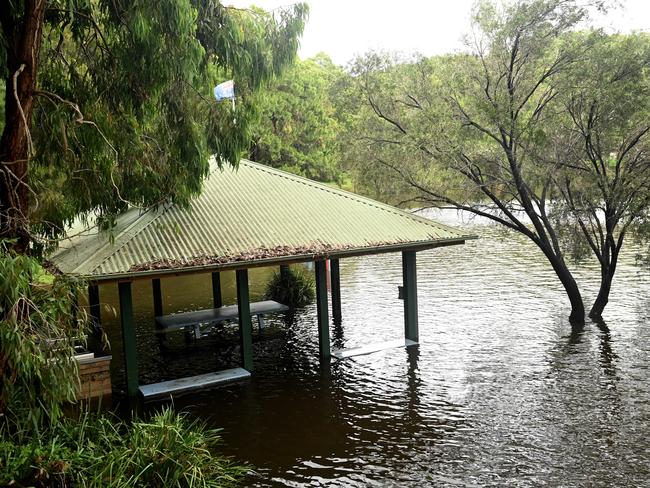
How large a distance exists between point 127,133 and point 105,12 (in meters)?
1.89

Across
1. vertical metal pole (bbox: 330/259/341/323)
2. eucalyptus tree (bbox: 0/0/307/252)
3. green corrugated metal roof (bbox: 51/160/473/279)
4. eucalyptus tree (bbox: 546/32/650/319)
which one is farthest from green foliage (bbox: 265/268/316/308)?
eucalyptus tree (bbox: 546/32/650/319)

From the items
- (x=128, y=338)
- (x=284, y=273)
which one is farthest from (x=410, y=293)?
(x=284, y=273)

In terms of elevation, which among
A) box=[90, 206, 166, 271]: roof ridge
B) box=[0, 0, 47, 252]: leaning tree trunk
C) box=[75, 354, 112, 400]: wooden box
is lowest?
box=[75, 354, 112, 400]: wooden box

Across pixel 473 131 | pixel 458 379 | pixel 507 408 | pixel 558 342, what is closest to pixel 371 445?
pixel 507 408

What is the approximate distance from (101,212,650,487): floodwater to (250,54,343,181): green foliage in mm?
10327

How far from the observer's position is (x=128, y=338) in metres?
10.7

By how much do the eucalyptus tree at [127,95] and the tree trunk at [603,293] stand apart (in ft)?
34.0

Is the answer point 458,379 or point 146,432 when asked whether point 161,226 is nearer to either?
point 146,432

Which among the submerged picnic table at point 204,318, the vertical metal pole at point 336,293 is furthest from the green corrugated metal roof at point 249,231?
the vertical metal pole at point 336,293

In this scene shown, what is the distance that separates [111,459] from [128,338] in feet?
13.0

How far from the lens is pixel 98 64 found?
993 centimetres

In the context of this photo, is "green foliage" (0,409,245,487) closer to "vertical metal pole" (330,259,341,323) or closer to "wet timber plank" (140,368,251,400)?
Answer: "wet timber plank" (140,368,251,400)

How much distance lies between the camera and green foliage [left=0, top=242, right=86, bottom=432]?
5562 millimetres

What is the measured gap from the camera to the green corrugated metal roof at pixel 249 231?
1048 centimetres
